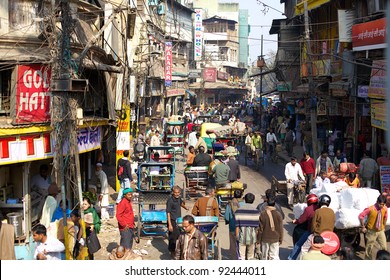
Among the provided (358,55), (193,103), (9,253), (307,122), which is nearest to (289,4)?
(307,122)

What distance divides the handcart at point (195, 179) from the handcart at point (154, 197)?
2.37 feet

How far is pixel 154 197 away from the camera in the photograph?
47.2 feet

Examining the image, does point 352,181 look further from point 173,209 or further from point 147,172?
point 147,172

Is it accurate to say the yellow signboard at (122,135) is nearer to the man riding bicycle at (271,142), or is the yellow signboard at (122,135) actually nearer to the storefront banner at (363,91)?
the storefront banner at (363,91)

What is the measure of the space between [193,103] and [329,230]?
6466cm

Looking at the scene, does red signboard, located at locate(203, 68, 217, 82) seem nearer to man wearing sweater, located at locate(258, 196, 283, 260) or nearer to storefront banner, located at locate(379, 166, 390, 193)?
storefront banner, located at locate(379, 166, 390, 193)

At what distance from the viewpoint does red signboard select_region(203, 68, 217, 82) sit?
72431 millimetres

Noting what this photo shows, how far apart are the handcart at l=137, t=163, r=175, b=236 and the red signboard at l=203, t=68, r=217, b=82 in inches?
2174

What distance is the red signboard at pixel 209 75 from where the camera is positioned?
7243 centimetres

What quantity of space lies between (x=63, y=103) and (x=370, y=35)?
12.8m

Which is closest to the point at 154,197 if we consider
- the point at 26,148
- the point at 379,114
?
the point at 26,148

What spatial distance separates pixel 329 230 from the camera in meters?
10.4

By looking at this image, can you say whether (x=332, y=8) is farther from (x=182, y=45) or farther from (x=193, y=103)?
(x=193, y=103)

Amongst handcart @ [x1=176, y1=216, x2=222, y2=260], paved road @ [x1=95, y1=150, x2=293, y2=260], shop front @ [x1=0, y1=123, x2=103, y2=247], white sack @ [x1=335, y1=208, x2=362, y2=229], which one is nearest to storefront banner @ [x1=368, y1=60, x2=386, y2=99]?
paved road @ [x1=95, y1=150, x2=293, y2=260]
